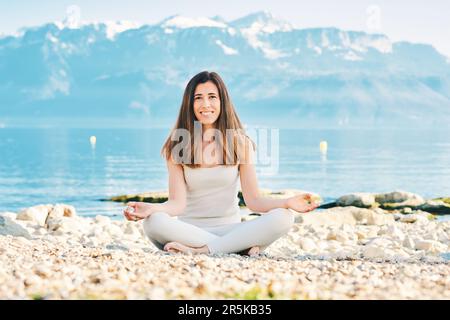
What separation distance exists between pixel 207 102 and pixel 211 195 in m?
0.84

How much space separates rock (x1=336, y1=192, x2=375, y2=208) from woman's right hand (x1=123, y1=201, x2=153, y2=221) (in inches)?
500

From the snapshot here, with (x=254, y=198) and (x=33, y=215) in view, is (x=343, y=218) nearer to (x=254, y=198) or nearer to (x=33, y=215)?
(x=33, y=215)

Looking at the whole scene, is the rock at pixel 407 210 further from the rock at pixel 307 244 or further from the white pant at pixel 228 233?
the white pant at pixel 228 233

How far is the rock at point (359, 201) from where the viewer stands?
1827 cm

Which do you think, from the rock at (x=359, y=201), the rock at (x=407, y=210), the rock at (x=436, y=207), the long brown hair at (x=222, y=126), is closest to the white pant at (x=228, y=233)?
the long brown hair at (x=222, y=126)

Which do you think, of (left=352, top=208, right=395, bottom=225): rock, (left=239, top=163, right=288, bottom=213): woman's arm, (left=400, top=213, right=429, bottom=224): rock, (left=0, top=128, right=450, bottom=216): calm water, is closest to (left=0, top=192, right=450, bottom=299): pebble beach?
(left=239, top=163, right=288, bottom=213): woman's arm

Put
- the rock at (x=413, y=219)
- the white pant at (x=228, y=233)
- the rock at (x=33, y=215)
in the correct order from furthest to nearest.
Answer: the rock at (x=413, y=219) < the rock at (x=33, y=215) < the white pant at (x=228, y=233)

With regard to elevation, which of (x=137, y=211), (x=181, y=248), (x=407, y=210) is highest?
(x=137, y=211)

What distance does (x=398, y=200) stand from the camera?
729 inches

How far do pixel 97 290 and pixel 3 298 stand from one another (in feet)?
1.74

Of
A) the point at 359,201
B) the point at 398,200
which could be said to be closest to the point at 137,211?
the point at 359,201
